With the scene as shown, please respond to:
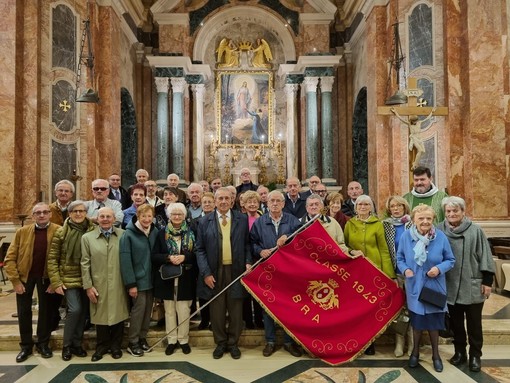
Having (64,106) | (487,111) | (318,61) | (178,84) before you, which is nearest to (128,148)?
(178,84)

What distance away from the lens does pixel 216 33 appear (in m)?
16.2

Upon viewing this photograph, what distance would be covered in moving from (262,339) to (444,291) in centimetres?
207

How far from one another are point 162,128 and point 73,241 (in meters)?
10.7

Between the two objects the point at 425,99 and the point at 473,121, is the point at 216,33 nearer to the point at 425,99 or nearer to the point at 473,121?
the point at 425,99

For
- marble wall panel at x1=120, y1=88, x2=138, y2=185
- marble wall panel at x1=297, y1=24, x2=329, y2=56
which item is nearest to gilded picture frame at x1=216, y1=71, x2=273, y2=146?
marble wall panel at x1=297, y1=24, x2=329, y2=56

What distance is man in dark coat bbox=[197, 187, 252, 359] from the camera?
495 cm

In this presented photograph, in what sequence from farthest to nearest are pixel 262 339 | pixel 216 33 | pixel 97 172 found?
1. pixel 216 33
2. pixel 97 172
3. pixel 262 339

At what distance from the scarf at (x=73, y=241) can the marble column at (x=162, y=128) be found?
1017 centimetres

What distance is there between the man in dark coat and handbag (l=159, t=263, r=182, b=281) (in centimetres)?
22

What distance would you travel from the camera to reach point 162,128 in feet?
49.6

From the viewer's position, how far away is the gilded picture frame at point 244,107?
52.8ft

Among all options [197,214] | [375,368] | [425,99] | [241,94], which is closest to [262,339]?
[375,368]

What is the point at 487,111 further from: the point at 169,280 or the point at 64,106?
the point at 64,106

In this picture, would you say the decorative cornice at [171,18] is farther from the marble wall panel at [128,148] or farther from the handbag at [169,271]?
the handbag at [169,271]
